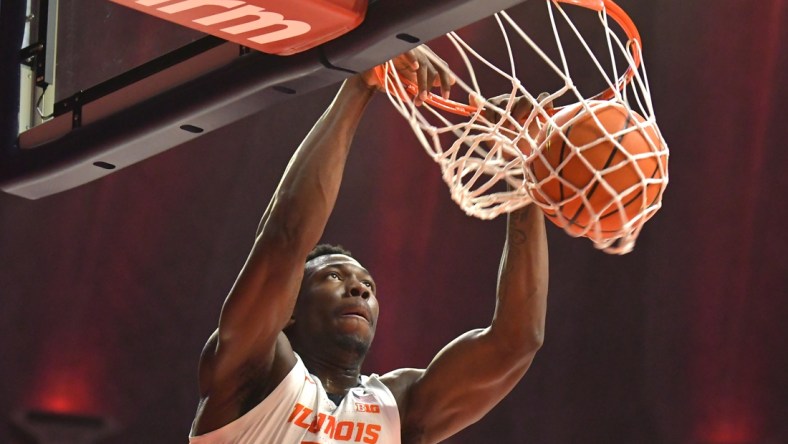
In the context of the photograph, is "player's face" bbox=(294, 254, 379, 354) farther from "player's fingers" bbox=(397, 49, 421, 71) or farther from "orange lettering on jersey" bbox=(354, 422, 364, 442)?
"player's fingers" bbox=(397, 49, 421, 71)

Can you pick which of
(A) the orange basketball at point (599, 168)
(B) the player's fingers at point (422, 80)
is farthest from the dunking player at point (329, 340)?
(A) the orange basketball at point (599, 168)

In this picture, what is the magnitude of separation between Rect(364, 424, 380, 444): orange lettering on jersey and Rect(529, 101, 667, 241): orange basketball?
84 cm

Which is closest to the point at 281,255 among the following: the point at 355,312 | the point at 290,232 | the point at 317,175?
the point at 290,232

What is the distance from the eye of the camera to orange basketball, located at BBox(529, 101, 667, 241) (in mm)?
2354

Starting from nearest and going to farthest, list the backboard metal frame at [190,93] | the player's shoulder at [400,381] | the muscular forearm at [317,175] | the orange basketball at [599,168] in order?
the backboard metal frame at [190,93]
the orange basketball at [599,168]
the muscular forearm at [317,175]
the player's shoulder at [400,381]

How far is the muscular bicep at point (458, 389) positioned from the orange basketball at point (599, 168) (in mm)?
752

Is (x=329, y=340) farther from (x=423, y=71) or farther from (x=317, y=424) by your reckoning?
(x=423, y=71)

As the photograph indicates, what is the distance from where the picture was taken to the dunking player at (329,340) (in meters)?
2.62

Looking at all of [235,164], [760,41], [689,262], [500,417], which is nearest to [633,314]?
[689,262]

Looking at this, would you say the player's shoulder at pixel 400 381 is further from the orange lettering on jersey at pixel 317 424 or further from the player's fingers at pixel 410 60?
the player's fingers at pixel 410 60

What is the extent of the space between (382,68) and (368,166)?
3.19 meters

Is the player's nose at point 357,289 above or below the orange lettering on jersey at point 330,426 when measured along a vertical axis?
above

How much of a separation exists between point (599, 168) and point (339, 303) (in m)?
1.01

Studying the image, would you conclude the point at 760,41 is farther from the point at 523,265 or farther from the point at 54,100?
the point at 54,100
